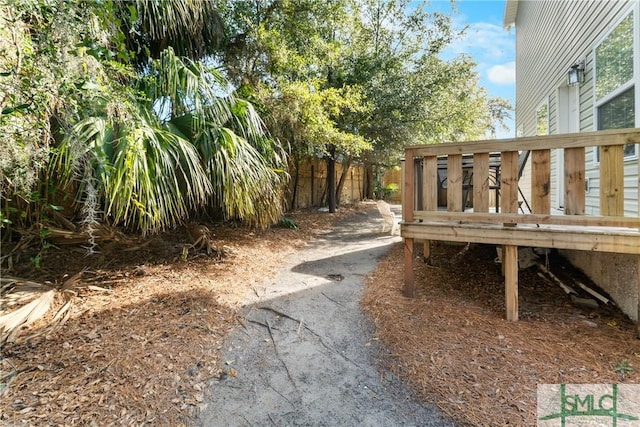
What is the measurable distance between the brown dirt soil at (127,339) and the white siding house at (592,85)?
3.61 m

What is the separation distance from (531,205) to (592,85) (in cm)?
282

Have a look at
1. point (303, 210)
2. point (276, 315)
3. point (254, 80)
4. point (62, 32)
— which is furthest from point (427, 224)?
point (303, 210)

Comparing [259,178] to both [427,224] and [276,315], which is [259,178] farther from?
[427,224]

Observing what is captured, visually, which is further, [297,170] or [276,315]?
[297,170]

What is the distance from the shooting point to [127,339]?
2465 millimetres

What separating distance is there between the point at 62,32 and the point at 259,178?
87.6 inches

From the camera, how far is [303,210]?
32.1 ft

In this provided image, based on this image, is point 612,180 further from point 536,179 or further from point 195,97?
point 195,97

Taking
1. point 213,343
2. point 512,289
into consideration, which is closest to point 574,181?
point 512,289

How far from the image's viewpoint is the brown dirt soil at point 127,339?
1904 millimetres

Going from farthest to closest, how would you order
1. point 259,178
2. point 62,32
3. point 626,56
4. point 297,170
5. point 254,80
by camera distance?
point 297,170
point 254,80
point 259,178
point 626,56
point 62,32

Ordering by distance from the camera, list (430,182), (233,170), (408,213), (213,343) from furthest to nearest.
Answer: (233,170) < (408,213) < (430,182) < (213,343)

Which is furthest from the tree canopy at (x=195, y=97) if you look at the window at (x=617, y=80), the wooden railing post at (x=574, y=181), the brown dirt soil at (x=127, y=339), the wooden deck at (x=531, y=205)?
the window at (x=617, y=80)

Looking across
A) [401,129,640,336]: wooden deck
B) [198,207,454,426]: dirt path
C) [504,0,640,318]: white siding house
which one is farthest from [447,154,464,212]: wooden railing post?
[504,0,640,318]: white siding house
